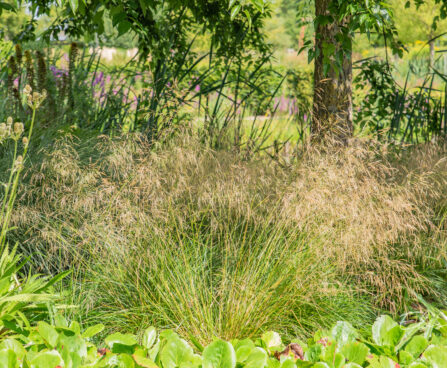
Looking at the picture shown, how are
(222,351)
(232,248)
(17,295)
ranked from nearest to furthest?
(222,351) < (17,295) < (232,248)

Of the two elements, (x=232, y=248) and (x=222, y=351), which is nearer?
(x=222, y=351)

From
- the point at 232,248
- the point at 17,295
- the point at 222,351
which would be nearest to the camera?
the point at 222,351

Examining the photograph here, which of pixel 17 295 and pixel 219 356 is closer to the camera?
pixel 219 356

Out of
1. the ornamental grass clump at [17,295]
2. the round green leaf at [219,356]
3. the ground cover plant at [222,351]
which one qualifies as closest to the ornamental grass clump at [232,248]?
the ornamental grass clump at [17,295]

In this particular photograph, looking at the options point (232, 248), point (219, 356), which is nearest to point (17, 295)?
point (219, 356)

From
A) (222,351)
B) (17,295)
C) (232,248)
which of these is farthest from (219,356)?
(232,248)

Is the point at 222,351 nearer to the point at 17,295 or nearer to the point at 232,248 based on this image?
the point at 17,295

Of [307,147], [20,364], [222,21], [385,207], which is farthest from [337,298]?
[222,21]

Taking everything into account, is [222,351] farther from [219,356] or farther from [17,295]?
[17,295]

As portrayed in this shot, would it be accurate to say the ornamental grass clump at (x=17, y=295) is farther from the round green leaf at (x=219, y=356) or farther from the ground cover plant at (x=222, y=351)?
the round green leaf at (x=219, y=356)

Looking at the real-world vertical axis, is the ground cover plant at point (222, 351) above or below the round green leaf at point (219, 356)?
below

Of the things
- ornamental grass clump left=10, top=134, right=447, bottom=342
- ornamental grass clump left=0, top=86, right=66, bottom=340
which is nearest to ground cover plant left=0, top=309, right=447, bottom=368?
ornamental grass clump left=0, top=86, right=66, bottom=340

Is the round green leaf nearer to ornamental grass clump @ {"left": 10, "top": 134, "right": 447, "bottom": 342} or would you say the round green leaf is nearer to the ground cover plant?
the ground cover plant

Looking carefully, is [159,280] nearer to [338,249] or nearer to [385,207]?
[338,249]
